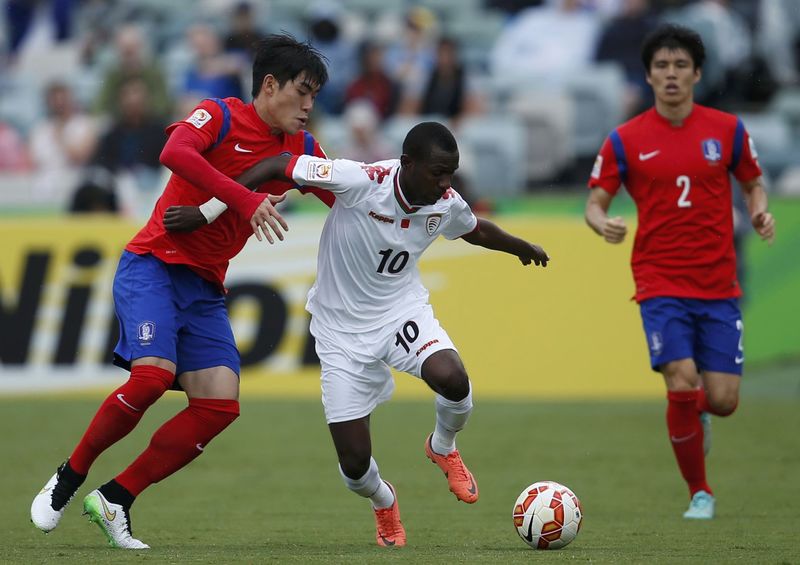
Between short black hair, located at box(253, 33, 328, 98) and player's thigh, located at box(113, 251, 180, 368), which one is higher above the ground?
short black hair, located at box(253, 33, 328, 98)

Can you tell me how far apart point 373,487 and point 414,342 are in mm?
772

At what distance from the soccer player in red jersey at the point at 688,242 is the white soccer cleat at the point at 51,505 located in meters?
3.40

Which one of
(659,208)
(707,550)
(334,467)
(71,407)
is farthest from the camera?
(71,407)

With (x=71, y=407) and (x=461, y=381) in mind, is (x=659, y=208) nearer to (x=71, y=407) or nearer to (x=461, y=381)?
(x=461, y=381)

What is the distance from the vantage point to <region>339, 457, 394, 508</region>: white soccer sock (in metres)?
6.89

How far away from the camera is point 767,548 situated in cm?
Result: 644

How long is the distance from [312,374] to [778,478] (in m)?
5.49

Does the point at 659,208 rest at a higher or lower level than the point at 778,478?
higher

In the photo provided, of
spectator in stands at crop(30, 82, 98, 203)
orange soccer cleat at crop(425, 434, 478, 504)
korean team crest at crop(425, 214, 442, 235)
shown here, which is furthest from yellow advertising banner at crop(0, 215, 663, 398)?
korean team crest at crop(425, 214, 442, 235)

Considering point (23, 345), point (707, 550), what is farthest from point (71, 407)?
point (707, 550)

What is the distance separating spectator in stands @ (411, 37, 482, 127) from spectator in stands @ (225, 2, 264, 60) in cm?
245

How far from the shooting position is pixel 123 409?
6598 millimetres

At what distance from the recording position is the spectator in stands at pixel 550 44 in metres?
18.2

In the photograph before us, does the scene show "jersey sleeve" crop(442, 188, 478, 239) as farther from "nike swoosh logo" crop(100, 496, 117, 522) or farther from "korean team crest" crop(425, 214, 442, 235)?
"nike swoosh logo" crop(100, 496, 117, 522)
